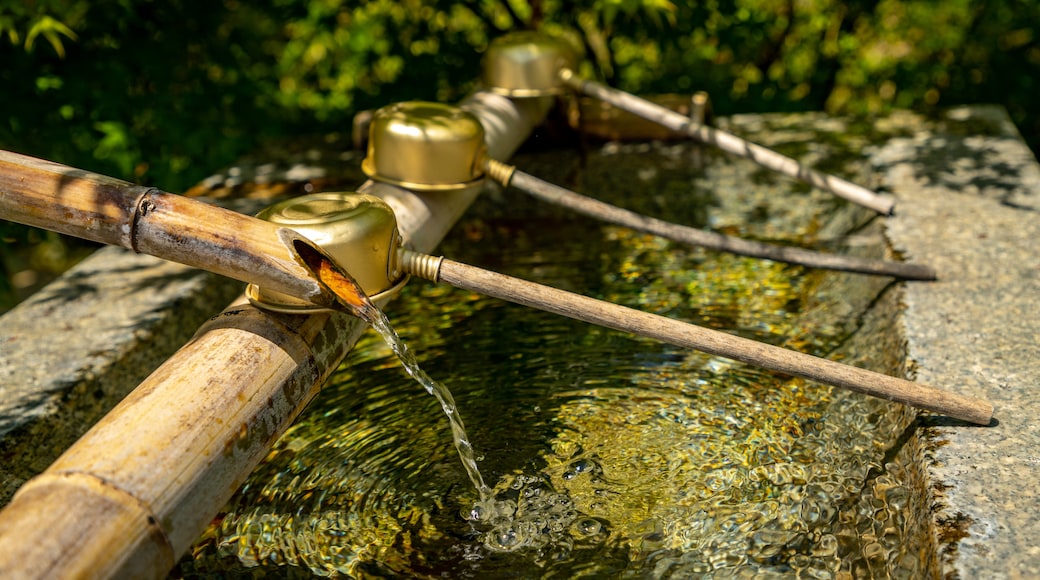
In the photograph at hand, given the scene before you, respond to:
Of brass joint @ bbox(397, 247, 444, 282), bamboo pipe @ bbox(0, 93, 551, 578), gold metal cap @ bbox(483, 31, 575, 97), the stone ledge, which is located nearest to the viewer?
bamboo pipe @ bbox(0, 93, 551, 578)

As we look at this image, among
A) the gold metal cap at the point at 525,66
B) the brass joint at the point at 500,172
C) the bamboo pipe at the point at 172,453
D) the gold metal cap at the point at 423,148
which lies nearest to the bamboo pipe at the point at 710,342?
the bamboo pipe at the point at 172,453

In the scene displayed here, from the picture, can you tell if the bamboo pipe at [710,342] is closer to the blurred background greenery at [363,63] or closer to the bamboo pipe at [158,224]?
the bamboo pipe at [158,224]

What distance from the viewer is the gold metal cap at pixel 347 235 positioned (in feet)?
5.84

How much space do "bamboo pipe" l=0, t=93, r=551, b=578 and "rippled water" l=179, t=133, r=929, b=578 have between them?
1.15ft

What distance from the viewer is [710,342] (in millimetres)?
1917

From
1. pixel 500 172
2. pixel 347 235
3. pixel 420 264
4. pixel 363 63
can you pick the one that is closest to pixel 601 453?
pixel 420 264

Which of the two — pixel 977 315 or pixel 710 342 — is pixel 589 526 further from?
pixel 977 315

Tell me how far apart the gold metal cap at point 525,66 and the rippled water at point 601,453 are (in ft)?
2.46

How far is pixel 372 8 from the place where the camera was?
5.23 m

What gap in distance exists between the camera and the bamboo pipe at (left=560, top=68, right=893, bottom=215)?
3062mm

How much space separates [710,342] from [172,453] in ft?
3.42

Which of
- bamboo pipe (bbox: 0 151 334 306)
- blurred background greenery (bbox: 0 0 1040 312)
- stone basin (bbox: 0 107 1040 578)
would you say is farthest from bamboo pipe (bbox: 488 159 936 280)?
blurred background greenery (bbox: 0 0 1040 312)

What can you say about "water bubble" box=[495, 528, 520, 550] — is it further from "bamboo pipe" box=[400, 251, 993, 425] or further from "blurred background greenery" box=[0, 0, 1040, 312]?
"blurred background greenery" box=[0, 0, 1040, 312]

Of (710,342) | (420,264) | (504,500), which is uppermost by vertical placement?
(420,264)
